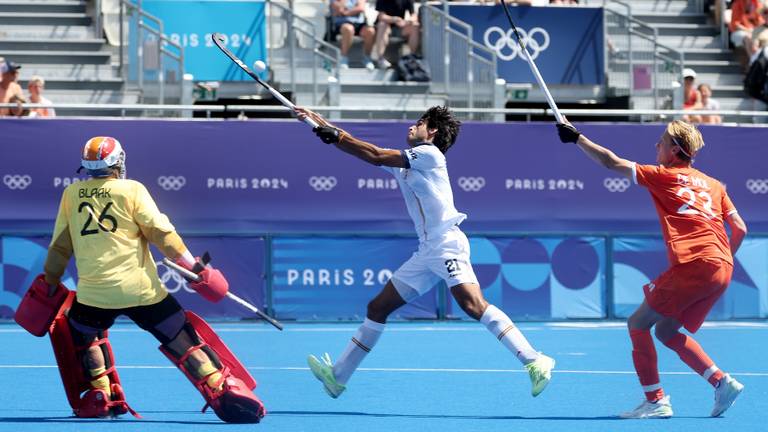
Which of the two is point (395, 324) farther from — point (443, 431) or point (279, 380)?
point (443, 431)

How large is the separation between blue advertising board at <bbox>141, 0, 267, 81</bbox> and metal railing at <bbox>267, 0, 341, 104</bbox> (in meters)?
0.17

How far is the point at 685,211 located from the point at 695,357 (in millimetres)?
987

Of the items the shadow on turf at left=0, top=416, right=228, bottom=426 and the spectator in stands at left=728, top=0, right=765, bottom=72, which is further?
the spectator in stands at left=728, top=0, right=765, bottom=72

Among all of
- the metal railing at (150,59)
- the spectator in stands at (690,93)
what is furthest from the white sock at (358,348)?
the spectator in stands at (690,93)

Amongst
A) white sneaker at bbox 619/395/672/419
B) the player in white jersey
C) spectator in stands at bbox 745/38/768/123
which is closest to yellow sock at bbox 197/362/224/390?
the player in white jersey

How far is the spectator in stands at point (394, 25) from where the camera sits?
21203 mm

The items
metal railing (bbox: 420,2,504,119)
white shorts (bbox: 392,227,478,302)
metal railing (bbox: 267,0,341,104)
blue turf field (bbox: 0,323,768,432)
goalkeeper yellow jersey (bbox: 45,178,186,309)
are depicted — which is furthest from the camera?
metal railing (bbox: 267,0,341,104)

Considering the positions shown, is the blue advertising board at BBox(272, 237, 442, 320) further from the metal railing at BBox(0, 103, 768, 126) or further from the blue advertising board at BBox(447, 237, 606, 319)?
the metal railing at BBox(0, 103, 768, 126)

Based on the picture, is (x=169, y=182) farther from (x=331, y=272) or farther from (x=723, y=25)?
(x=723, y=25)

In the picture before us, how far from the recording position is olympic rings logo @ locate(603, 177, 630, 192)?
18297mm

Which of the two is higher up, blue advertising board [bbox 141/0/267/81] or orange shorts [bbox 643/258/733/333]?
blue advertising board [bbox 141/0/267/81]

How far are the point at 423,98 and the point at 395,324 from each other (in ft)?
13.8

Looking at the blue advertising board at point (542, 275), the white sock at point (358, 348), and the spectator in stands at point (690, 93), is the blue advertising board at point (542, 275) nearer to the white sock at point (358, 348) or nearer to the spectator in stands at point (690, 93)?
the spectator in stands at point (690, 93)

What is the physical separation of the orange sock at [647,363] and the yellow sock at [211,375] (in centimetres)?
275
